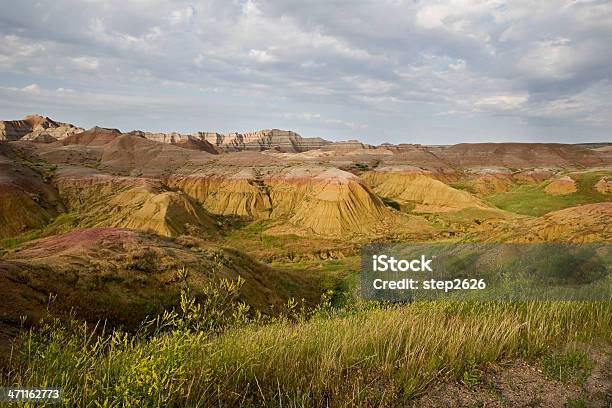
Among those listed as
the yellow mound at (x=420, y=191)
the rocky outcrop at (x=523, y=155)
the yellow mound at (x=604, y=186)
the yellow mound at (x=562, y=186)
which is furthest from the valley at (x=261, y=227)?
the rocky outcrop at (x=523, y=155)

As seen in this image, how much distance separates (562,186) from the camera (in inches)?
2381

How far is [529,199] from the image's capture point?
63.5 m

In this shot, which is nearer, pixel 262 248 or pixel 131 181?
pixel 262 248

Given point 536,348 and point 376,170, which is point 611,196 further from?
point 536,348

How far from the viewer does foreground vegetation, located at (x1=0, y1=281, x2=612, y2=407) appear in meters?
2.88

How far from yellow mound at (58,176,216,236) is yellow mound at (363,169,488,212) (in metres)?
43.2

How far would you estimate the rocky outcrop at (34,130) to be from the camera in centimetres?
14238

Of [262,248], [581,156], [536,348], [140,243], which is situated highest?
[581,156]

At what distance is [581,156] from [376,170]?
258 ft

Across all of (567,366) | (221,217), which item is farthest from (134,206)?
(567,366)

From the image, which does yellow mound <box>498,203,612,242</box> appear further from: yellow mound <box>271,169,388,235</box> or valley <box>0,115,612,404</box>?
yellow mound <box>271,169,388,235</box>

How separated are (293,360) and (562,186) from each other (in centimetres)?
7062

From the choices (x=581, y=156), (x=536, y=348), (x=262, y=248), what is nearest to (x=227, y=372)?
(x=536, y=348)

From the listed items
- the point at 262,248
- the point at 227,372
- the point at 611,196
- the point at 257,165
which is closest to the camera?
the point at 227,372
